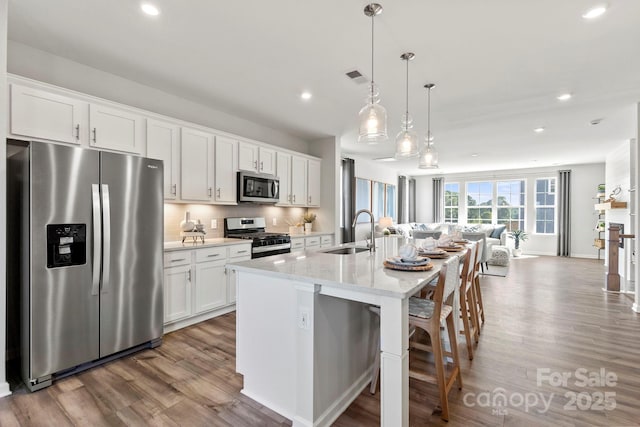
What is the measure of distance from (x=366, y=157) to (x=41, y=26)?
6.22m

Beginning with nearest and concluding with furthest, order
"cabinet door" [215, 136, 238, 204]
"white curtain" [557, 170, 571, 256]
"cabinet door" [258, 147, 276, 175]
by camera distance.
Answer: "cabinet door" [215, 136, 238, 204], "cabinet door" [258, 147, 276, 175], "white curtain" [557, 170, 571, 256]

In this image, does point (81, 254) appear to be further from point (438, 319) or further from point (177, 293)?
point (438, 319)

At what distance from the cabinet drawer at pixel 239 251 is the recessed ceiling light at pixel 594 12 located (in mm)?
3660

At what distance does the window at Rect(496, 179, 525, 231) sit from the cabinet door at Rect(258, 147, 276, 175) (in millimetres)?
8179

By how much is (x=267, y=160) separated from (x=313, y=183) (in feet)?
3.76

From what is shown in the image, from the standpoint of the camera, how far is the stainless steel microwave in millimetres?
4148

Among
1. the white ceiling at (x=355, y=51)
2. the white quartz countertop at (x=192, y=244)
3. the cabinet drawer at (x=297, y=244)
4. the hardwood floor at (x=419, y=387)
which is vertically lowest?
the hardwood floor at (x=419, y=387)

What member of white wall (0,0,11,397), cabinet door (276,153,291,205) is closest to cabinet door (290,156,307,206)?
cabinet door (276,153,291,205)

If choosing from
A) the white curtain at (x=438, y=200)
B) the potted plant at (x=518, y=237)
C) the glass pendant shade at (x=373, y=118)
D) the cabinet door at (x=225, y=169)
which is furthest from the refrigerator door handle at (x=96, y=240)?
the white curtain at (x=438, y=200)

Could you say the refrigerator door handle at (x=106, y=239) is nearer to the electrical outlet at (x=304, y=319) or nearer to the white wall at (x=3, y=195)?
the white wall at (x=3, y=195)

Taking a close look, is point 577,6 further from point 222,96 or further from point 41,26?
point 41,26

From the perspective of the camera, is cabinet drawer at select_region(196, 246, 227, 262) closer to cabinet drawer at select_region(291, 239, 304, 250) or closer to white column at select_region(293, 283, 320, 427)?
cabinet drawer at select_region(291, 239, 304, 250)

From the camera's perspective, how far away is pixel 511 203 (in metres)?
9.69

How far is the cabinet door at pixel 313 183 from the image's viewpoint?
543 centimetres
